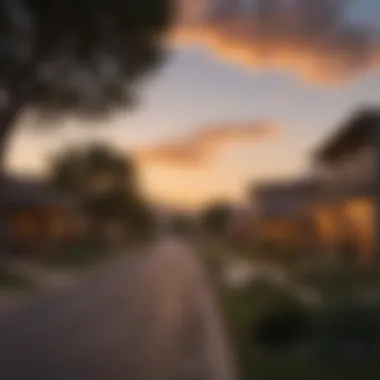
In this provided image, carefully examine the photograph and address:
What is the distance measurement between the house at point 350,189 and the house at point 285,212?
0.07 ft

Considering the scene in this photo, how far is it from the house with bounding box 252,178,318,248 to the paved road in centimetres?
15

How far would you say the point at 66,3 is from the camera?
127cm

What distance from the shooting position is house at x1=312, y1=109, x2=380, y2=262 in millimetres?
1212

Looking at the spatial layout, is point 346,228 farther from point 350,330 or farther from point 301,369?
point 301,369

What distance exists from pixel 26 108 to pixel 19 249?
25 centimetres

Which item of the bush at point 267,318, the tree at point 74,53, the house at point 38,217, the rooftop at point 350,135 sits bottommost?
the bush at point 267,318

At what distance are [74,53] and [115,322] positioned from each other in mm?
511

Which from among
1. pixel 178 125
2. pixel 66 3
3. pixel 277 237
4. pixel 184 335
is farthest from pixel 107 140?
pixel 184 335

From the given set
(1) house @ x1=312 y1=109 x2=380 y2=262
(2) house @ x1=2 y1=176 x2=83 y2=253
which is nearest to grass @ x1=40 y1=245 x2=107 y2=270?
(2) house @ x1=2 y1=176 x2=83 y2=253

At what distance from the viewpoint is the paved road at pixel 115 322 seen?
1287 millimetres

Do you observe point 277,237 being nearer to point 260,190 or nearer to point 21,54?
point 260,190

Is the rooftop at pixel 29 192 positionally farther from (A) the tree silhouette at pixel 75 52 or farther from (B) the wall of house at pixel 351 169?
(B) the wall of house at pixel 351 169

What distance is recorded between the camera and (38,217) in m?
1.23

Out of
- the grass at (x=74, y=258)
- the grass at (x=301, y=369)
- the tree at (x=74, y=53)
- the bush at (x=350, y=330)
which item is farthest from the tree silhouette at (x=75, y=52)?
the grass at (x=301, y=369)
